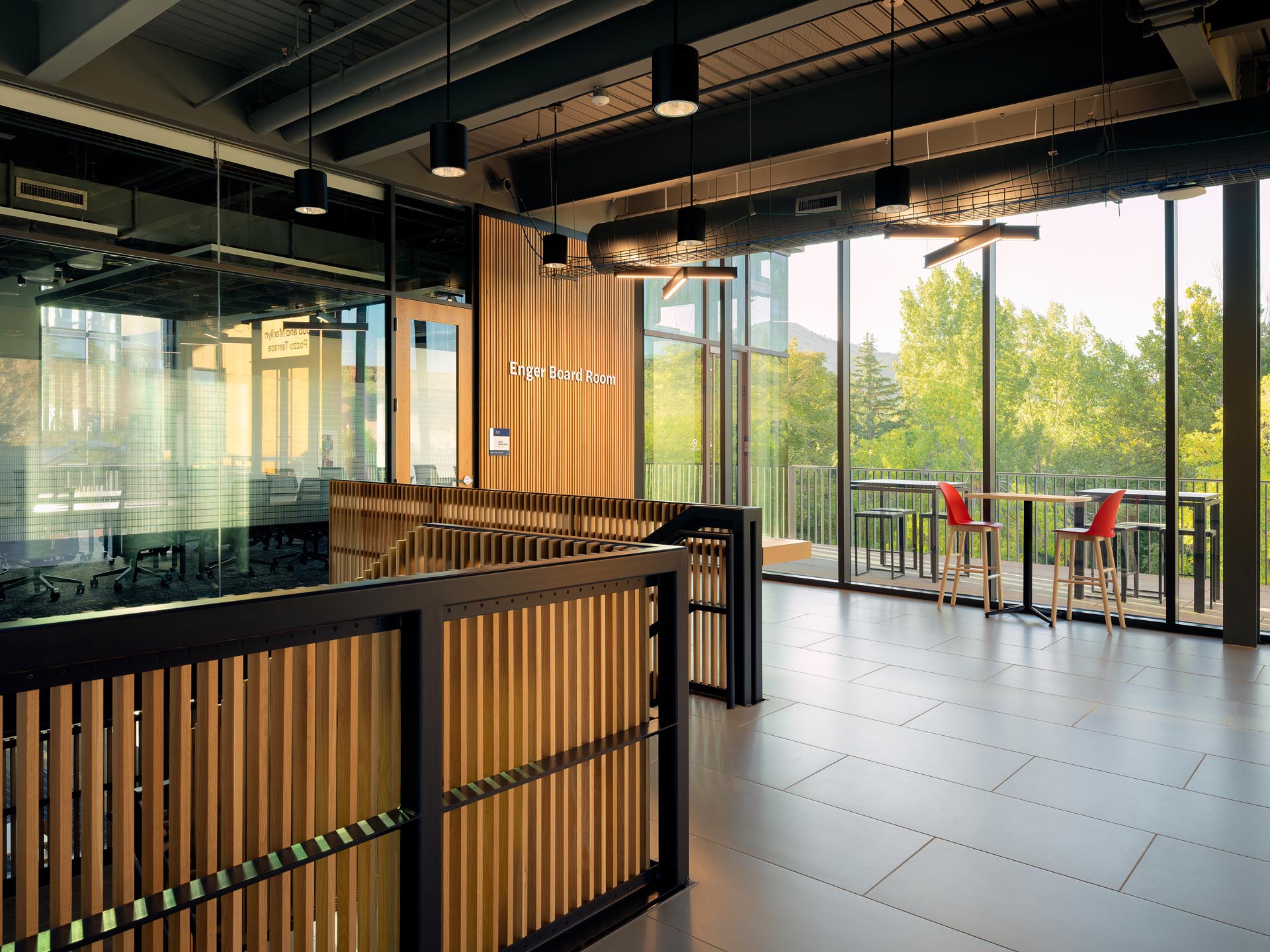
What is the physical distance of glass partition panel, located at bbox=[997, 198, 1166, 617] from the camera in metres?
7.24

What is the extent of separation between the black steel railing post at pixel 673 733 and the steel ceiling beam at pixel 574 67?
3.62 meters

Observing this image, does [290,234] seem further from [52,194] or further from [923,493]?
[923,493]

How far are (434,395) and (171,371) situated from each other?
240cm

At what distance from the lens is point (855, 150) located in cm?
790

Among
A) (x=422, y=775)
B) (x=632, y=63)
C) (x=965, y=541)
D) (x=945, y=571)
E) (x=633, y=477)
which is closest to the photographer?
(x=422, y=775)

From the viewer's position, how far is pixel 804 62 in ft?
20.0

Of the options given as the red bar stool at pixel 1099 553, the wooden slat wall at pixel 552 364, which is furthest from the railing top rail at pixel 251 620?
the wooden slat wall at pixel 552 364

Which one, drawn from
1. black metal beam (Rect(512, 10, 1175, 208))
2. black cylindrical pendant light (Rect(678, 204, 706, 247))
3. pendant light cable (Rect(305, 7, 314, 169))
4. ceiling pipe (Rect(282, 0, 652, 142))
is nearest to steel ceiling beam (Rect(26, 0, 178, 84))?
pendant light cable (Rect(305, 7, 314, 169))

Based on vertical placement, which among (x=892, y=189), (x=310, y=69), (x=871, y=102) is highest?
(x=871, y=102)

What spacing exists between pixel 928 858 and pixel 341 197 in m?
6.92

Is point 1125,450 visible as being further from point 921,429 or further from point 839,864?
point 839,864

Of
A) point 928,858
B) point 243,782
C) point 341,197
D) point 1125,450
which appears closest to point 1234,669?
point 1125,450

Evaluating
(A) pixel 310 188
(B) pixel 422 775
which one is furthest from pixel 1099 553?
(A) pixel 310 188

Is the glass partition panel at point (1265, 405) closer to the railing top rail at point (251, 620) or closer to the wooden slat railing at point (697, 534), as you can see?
the wooden slat railing at point (697, 534)
